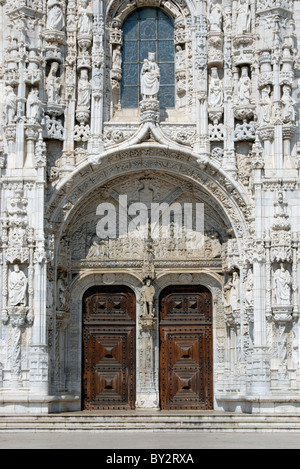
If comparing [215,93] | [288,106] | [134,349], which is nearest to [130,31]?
[215,93]

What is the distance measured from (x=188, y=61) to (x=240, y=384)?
7.60m

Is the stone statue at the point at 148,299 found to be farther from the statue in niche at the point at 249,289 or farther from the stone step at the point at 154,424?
the stone step at the point at 154,424

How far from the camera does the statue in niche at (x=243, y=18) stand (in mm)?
21547

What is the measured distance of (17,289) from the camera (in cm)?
2008

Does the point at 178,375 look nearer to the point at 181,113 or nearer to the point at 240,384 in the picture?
the point at 240,384

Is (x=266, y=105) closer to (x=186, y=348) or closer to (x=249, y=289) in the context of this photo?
(x=249, y=289)

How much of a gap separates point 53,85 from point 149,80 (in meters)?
2.20

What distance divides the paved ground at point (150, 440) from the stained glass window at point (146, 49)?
873 cm

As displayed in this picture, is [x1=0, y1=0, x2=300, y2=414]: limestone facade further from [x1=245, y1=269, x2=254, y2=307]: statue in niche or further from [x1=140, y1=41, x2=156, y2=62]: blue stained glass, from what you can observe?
[x1=140, y1=41, x2=156, y2=62]: blue stained glass

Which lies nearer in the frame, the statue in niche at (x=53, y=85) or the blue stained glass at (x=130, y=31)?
the statue in niche at (x=53, y=85)

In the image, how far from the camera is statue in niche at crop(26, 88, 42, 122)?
2086cm

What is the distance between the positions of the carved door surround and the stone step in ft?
11.0

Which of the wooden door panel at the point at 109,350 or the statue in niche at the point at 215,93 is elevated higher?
the statue in niche at the point at 215,93

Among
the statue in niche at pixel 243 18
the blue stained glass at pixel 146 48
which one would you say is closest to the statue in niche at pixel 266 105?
the statue in niche at pixel 243 18
